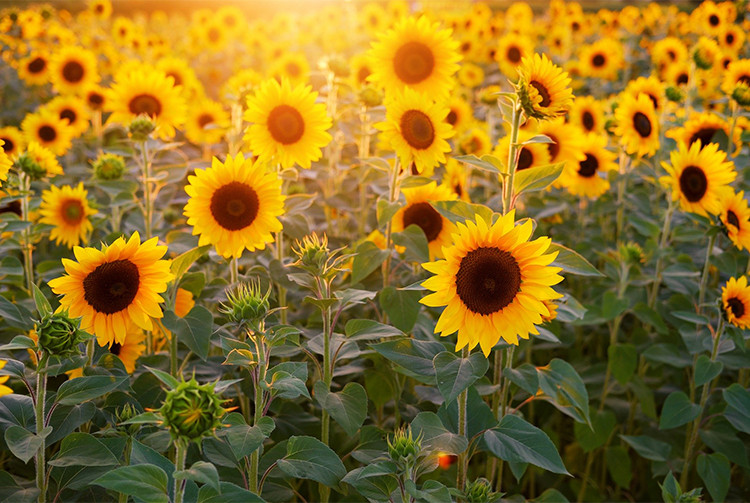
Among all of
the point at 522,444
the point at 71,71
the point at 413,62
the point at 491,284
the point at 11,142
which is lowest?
the point at 522,444

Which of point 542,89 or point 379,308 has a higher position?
point 542,89

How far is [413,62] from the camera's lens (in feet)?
9.03

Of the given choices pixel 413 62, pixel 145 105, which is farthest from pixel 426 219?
pixel 145 105

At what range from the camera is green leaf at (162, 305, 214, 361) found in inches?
70.9

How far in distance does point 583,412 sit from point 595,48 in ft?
16.6

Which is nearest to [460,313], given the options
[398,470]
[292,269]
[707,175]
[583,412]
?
[398,470]

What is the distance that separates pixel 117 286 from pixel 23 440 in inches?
17.4

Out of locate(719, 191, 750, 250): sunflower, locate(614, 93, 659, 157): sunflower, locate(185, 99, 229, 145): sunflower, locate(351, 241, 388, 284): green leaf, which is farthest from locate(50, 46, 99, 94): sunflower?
locate(719, 191, 750, 250): sunflower

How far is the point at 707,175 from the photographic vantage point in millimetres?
2629

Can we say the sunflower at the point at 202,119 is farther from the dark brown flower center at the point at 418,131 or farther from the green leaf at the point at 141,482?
the green leaf at the point at 141,482

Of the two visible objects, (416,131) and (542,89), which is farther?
(416,131)

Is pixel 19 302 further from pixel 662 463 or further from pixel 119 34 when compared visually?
pixel 119 34

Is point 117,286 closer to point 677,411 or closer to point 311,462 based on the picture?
point 311,462

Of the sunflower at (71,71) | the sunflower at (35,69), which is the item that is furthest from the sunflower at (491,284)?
the sunflower at (35,69)
